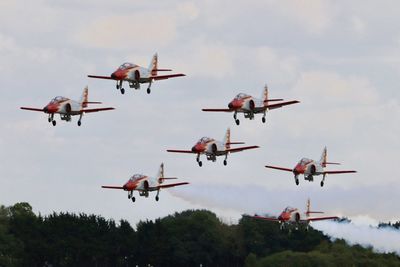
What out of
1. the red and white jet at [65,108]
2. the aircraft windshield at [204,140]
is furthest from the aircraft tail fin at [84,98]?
the aircraft windshield at [204,140]

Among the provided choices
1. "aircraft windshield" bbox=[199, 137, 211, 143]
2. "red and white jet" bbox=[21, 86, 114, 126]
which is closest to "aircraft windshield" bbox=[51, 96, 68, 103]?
"red and white jet" bbox=[21, 86, 114, 126]

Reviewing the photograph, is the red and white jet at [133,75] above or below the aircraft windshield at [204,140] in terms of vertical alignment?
above

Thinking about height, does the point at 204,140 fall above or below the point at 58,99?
below

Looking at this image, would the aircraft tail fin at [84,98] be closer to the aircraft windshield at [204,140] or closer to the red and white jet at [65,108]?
the red and white jet at [65,108]

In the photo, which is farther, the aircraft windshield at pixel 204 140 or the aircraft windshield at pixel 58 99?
the aircraft windshield at pixel 204 140

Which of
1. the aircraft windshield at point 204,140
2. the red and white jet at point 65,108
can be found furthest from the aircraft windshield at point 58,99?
the aircraft windshield at point 204,140

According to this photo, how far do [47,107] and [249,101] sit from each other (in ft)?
77.3

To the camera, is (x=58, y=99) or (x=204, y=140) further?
(x=204, y=140)

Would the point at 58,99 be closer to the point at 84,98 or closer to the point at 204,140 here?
the point at 84,98

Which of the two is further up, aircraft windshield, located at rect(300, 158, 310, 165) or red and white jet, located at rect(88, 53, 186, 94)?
red and white jet, located at rect(88, 53, 186, 94)

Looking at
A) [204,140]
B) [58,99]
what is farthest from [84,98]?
[204,140]

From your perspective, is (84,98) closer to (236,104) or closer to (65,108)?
(65,108)

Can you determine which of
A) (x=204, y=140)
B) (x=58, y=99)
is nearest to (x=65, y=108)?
(x=58, y=99)

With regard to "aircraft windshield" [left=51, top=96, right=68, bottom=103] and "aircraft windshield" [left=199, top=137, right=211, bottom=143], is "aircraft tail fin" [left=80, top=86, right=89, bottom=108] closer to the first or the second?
"aircraft windshield" [left=51, top=96, right=68, bottom=103]
